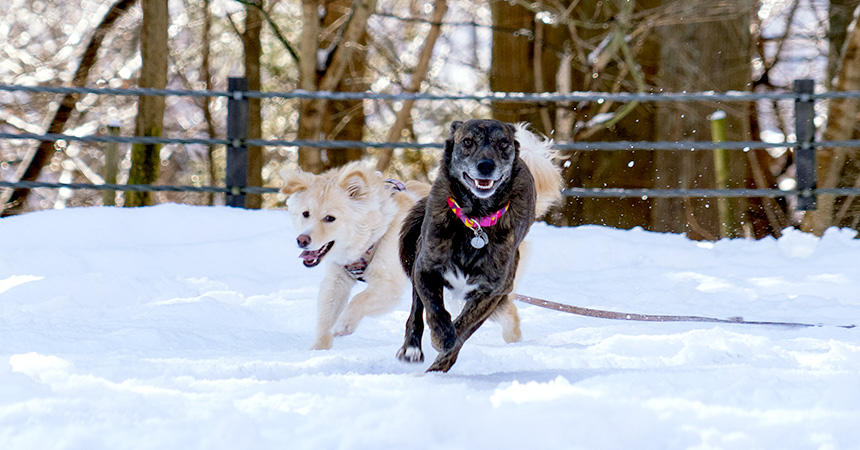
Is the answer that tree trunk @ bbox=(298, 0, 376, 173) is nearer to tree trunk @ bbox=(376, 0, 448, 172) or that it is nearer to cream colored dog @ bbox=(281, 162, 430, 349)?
tree trunk @ bbox=(376, 0, 448, 172)

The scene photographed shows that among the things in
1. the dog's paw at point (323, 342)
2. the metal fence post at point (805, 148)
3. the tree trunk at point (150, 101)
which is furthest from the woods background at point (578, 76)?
the dog's paw at point (323, 342)

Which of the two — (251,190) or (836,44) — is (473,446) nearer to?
(251,190)

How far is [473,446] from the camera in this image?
2451 mm

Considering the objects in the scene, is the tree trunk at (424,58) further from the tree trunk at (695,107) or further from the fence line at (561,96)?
the fence line at (561,96)

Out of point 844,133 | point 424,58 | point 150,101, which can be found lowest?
point 844,133

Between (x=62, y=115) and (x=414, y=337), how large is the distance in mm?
10660

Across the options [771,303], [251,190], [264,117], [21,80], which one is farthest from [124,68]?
[771,303]

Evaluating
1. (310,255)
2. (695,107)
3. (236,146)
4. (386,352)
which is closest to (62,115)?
(236,146)

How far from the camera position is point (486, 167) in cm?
358

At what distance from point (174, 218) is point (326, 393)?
16.5 feet

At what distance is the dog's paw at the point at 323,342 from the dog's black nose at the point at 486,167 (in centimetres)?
157

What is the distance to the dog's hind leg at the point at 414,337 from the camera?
3.78 m

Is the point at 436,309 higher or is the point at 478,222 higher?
the point at 478,222

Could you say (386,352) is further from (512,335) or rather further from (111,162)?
(111,162)
